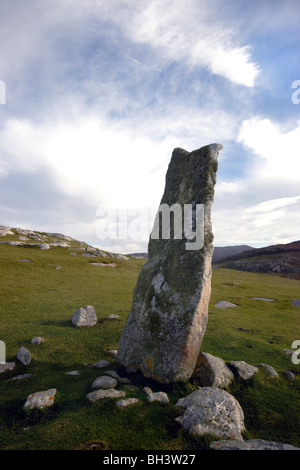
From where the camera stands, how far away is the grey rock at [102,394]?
680 cm

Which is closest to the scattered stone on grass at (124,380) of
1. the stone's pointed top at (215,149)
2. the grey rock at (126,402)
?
the grey rock at (126,402)

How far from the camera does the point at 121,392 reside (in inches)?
280

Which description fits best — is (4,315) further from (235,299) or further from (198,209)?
(235,299)

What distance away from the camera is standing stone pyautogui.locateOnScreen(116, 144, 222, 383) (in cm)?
812

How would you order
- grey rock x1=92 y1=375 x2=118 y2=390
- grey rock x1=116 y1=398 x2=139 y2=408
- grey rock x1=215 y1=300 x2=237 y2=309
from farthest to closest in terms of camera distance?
grey rock x1=215 y1=300 x2=237 y2=309
grey rock x1=92 y1=375 x2=118 y2=390
grey rock x1=116 y1=398 x2=139 y2=408

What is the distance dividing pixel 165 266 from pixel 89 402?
16.1 ft

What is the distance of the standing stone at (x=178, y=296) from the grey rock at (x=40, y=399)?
309 centimetres

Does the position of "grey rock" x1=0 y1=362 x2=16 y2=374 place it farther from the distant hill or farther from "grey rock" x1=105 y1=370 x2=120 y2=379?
the distant hill

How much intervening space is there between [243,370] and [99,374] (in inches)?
194

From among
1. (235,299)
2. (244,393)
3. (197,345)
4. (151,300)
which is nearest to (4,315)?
(151,300)

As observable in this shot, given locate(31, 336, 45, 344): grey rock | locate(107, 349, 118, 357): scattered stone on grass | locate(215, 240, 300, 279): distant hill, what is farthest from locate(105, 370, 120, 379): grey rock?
locate(215, 240, 300, 279): distant hill

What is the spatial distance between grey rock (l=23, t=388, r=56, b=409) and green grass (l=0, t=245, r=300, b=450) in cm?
19

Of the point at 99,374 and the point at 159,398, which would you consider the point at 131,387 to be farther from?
the point at 99,374

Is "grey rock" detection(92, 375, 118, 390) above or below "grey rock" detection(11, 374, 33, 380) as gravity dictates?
above
